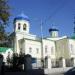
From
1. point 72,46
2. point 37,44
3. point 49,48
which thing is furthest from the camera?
point 49,48

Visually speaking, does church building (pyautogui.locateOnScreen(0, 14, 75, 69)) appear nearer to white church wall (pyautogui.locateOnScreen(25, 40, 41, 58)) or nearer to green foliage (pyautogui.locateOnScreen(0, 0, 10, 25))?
white church wall (pyautogui.locateOnScreen(25, 40, 41, 58))

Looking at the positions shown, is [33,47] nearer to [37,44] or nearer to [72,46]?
[37,44]

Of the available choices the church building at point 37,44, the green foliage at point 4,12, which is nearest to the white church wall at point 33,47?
the church building at point 37,44

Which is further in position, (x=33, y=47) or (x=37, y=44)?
(x=37, y=44)

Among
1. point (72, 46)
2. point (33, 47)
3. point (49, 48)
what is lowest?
point (49, 48)

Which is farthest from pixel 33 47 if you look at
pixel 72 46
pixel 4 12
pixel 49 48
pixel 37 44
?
pixel 4 12

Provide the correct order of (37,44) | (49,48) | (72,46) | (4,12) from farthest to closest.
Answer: (49,48) → (72,46) → (37,44) → (4,12)

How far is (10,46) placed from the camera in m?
48.4

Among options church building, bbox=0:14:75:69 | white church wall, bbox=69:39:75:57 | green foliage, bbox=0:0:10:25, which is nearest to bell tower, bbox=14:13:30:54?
church building, bbox=0:14:75:69

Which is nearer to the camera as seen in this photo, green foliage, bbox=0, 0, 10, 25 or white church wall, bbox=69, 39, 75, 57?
green foliage, bbox=0, 0, 10, 25

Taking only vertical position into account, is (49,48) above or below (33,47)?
below

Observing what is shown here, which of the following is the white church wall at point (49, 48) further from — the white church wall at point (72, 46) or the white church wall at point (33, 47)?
the white church wall at point (72, 46)

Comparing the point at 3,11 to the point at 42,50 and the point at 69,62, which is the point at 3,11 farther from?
the point at 42,50

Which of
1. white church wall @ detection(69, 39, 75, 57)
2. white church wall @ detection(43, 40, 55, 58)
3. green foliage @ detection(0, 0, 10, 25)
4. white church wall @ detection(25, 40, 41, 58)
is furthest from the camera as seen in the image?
white church wall @ detection(43, 40, 55, 58)
